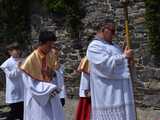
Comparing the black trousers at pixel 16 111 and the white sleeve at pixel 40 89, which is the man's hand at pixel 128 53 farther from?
the black trousers at pixel 16 111

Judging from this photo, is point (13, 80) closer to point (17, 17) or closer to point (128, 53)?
point (128, 53)

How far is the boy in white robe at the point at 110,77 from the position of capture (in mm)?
6688

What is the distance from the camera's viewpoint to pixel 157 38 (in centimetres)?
1107

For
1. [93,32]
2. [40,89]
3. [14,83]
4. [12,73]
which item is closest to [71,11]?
[93,32]

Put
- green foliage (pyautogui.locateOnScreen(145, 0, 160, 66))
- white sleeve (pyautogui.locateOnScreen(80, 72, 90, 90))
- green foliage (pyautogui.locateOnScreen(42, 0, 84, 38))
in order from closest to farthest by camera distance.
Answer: white sleeve (pyautogui.locateOnScreen(80, 72, 90, 90)) < green foliage (pyautogui.locateOnScreen(145, 0, 160, 66)) < green foliage (pyautogui.locateOnScreen(42, 0, 84, 38))

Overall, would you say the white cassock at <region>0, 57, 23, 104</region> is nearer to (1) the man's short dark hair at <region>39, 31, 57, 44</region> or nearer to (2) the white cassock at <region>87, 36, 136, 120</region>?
(1) the man's short dark hair at <region>39, 31, 57, 44</region>

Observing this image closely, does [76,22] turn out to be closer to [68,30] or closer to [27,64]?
[68,30]

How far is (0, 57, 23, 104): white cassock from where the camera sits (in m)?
9.37

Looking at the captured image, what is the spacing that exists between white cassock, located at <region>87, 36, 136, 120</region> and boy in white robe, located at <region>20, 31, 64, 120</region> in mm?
528

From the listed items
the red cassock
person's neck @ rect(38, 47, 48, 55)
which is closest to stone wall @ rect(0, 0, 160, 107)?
the red cassock

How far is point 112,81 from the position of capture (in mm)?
6746

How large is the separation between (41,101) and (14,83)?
2923 millimetres

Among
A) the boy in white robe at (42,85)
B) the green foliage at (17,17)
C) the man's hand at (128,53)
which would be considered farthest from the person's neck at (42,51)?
the green foliage at (17,17)

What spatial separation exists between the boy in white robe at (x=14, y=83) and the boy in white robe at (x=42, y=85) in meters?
2.54
